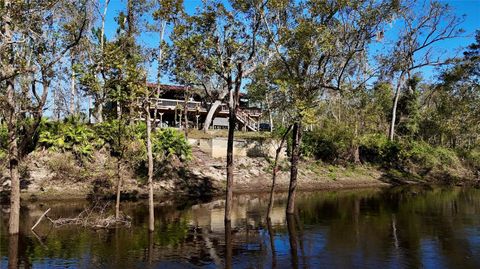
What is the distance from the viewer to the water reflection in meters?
19.2

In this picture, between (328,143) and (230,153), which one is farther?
(328,143)

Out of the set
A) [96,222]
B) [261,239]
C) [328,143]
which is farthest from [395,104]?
[96,222]

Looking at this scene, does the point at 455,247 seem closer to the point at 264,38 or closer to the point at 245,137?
the point at 264,38

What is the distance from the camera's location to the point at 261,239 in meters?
23.6

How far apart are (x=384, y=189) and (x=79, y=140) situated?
2854cm

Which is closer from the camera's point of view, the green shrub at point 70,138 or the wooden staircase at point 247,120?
the green shrub at point 70,138

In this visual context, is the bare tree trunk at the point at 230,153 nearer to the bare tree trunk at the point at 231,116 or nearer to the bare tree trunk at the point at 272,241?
the bare tree trunk at the point at 231,116

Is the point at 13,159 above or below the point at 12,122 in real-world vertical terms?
below

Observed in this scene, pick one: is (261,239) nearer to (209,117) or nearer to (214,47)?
(214,47)

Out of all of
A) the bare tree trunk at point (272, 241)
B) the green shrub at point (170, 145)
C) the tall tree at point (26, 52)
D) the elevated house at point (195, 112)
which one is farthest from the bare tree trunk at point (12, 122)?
the elevated house at point (195, 112)

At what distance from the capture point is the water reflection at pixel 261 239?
1919 centimetres

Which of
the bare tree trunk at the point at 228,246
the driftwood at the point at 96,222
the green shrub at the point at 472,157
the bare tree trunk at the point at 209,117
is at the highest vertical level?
the bare tree trunk at the point at 209,117

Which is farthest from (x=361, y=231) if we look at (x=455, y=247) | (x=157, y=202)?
(x=157, y=202)

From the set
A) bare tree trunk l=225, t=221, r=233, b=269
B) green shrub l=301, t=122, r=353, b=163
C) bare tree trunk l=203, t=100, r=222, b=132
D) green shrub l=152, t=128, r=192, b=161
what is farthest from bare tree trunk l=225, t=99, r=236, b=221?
bare tree trunk l=203, t=100, r=222, b=132
